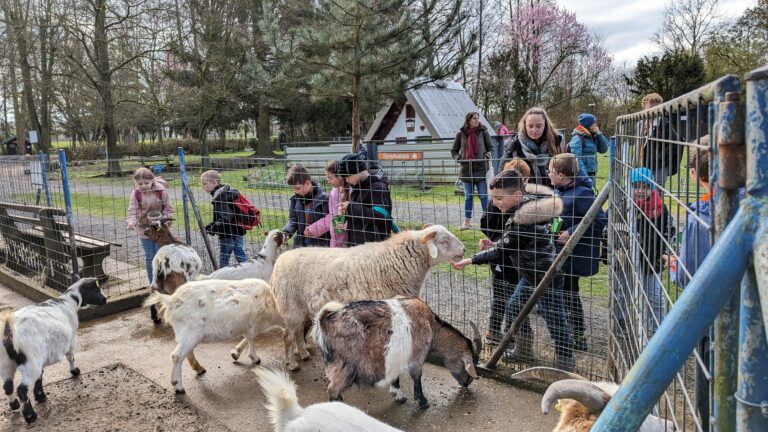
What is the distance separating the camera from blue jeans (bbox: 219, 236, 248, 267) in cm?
741

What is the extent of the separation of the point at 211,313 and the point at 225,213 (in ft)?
8.82

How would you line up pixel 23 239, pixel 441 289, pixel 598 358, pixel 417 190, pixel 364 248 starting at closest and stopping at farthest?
pixel 598 358 → pixel 364 248 → pixel 441 289 → pixel 23 239 → pixel 417 190

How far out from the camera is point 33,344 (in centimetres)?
420

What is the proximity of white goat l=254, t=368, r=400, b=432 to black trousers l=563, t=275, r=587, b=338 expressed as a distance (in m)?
2.39

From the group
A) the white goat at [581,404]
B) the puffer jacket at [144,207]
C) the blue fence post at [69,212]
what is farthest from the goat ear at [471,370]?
the blue fence post at [69,212]

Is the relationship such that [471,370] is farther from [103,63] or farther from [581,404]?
[103,63]

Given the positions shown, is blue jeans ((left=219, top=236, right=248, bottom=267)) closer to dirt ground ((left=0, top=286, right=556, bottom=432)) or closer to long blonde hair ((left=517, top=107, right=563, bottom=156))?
dirt ground ((left=0, top=286, right=556, bottom=432))

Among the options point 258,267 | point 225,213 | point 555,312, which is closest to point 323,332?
point 555,312

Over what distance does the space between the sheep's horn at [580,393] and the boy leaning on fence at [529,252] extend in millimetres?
2125

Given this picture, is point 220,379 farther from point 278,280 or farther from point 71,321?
point 71,321

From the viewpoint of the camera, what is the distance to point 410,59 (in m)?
13.8

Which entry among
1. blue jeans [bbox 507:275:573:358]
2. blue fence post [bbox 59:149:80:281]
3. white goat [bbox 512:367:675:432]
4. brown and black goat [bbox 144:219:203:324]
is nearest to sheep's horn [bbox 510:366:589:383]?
white goat [bbox 512:367:675:432]

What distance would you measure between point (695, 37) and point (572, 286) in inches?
1199

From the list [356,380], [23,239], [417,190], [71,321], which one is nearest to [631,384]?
[356,380]
